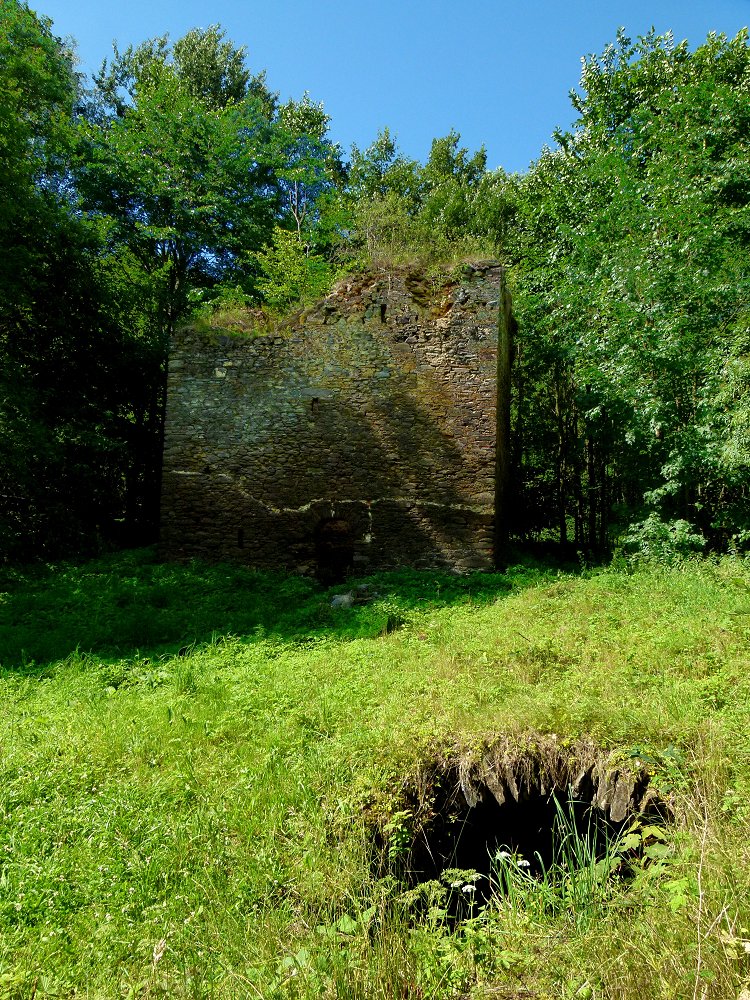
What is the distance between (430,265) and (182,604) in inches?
258

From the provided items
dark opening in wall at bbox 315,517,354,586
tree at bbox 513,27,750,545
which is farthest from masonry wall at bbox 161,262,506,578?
tree at bbox 513,27,750,545

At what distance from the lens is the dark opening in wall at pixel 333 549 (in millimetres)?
9538

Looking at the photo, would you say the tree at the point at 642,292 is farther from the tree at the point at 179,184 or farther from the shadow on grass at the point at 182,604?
the tree at the point at 179,184

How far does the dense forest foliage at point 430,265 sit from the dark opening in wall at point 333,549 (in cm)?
402

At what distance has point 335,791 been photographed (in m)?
3.49

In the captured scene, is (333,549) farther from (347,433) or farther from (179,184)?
(179,184)

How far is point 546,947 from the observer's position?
Result: 2.31 metres

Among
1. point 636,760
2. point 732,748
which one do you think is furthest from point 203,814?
point 732,748

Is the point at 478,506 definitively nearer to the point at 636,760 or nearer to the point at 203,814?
the point at 636,760

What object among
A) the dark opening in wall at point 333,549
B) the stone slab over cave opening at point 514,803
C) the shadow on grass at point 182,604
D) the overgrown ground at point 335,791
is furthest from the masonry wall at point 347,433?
the stone slab over cave opening at point 514,803

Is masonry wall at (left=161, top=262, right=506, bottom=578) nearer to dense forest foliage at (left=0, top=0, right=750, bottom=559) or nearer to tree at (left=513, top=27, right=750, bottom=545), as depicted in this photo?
dense forest foliage at (left=0, top=0, right=750, bottom=559)

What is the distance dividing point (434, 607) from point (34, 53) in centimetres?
1324

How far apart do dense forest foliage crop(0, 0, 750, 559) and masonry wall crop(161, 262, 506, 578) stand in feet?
3.93

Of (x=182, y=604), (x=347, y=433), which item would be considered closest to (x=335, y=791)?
(x=182, y=604)
